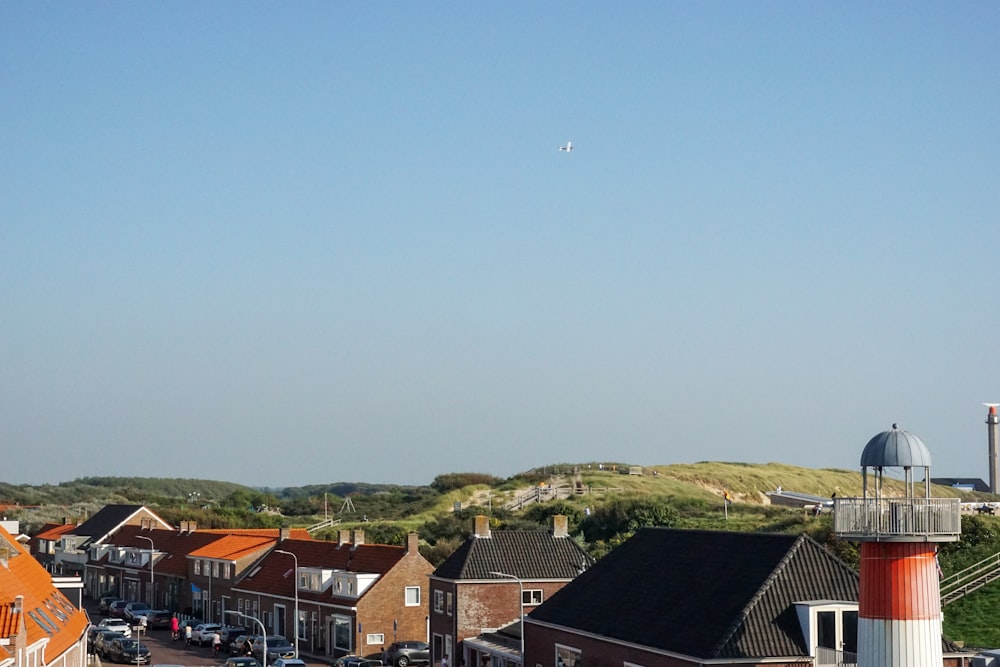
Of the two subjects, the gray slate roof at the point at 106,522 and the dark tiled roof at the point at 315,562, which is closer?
the dark tiled roof at the point at 315,562

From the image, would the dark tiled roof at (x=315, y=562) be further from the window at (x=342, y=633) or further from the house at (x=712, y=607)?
the house at (x=712, y=607)

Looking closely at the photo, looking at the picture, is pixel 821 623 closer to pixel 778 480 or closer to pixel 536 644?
pixel 536 644

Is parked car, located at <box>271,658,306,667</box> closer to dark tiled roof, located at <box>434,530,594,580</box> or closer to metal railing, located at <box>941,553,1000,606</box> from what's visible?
dark tiled roof, located at <box>434,530,594,580</box>

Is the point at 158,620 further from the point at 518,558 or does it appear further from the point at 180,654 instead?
the point at 518,558

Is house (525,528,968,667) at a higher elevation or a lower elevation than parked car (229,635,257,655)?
higher

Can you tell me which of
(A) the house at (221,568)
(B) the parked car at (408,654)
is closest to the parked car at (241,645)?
(B) the parked car at (408,654)

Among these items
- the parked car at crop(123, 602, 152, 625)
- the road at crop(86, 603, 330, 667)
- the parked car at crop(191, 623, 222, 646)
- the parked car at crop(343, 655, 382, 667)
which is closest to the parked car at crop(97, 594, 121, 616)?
the parked car at crop(123, 602, 152, 625)
